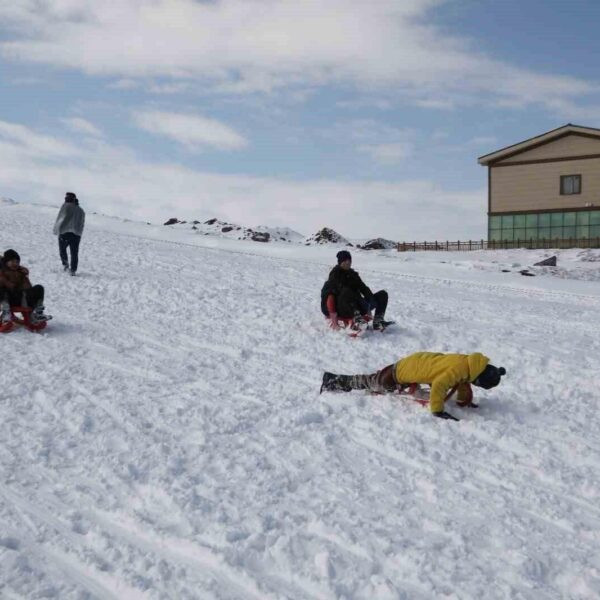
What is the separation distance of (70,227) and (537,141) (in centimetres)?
2715

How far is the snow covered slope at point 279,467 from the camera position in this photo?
11.4ft

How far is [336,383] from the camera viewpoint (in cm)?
654

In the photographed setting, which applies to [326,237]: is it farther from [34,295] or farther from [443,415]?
[443,415]

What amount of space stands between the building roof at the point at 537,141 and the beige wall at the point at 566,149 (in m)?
0.23

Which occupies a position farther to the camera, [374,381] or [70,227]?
[70,227]

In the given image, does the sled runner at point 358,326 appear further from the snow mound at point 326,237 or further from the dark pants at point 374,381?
the snow mound at point 326,237

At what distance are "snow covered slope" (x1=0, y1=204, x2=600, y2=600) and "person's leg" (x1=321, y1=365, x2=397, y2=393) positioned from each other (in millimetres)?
136

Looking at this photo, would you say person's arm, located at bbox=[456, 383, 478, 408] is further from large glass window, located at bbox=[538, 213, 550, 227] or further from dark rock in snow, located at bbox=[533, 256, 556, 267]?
large glass window, located at bbox=[538, 213, 550, 227]

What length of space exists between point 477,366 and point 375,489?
69.7 inches

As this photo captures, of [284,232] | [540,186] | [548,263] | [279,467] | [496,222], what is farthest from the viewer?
[284,232]

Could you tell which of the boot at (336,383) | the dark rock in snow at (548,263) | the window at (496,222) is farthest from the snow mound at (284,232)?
the boot at (336,383)

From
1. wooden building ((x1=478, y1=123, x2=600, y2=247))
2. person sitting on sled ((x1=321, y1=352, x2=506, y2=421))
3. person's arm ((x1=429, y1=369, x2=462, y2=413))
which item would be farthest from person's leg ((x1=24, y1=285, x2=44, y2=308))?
wooden building ((x1=478, y1=123, x2=600, y2=247))

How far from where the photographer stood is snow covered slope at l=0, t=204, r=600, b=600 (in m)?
3.47

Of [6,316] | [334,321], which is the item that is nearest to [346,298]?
[334,321]
